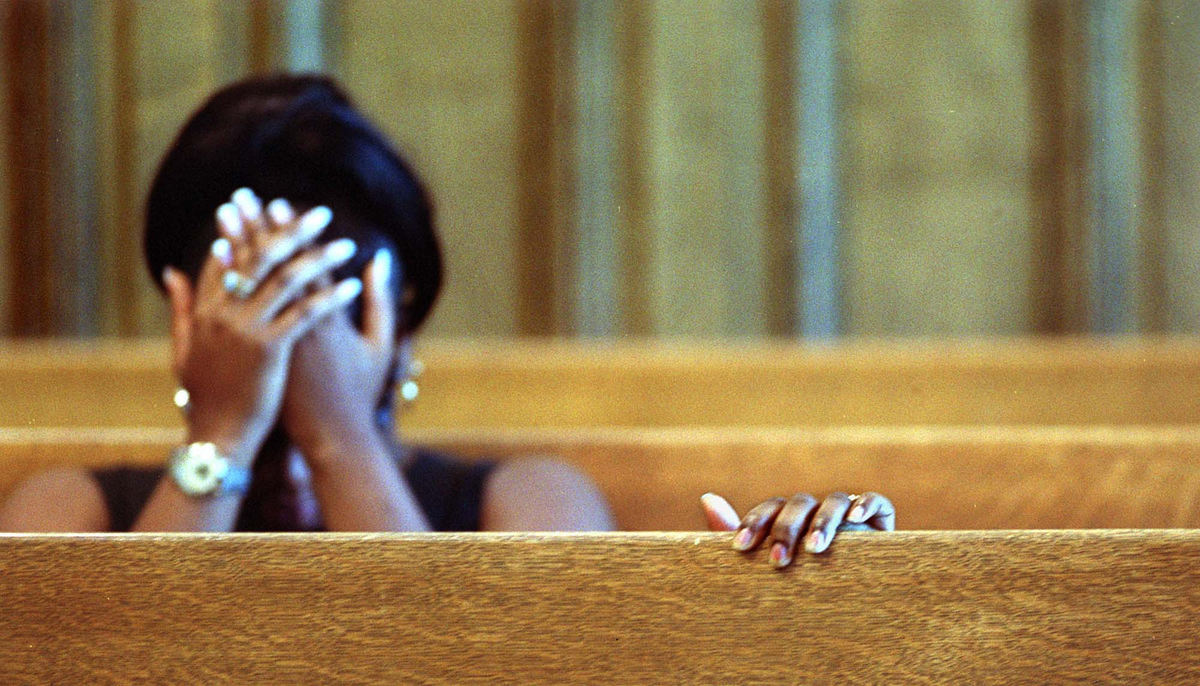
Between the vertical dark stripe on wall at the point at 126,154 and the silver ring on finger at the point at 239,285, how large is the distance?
2106 millimetres

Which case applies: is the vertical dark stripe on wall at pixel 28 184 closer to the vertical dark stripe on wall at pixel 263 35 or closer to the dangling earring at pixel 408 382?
the vertical dark stripe on wall at pixel 263 35

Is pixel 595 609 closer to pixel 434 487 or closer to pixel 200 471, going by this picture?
pixel 200 471

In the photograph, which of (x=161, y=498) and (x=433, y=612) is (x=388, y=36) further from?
(x=433, y=612)

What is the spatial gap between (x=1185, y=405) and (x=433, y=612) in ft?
5.45

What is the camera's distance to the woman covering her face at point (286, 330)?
99cm

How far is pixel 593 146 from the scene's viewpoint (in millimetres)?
2941

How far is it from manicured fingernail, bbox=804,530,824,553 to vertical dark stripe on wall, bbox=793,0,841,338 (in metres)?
2.43

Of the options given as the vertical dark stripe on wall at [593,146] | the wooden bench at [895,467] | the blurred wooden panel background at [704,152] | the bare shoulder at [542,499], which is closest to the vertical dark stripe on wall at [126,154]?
the blurred wooden panel background at [704,152]

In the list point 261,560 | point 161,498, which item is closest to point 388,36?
point 161,498

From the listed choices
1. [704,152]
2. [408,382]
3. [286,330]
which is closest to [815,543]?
[286,330]

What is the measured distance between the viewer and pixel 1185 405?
1862mm

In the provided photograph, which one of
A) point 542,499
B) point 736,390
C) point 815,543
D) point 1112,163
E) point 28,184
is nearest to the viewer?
point 815,543

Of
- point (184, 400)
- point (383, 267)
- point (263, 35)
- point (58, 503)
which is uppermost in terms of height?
point (263, 35)

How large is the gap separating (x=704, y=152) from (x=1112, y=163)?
993mm
